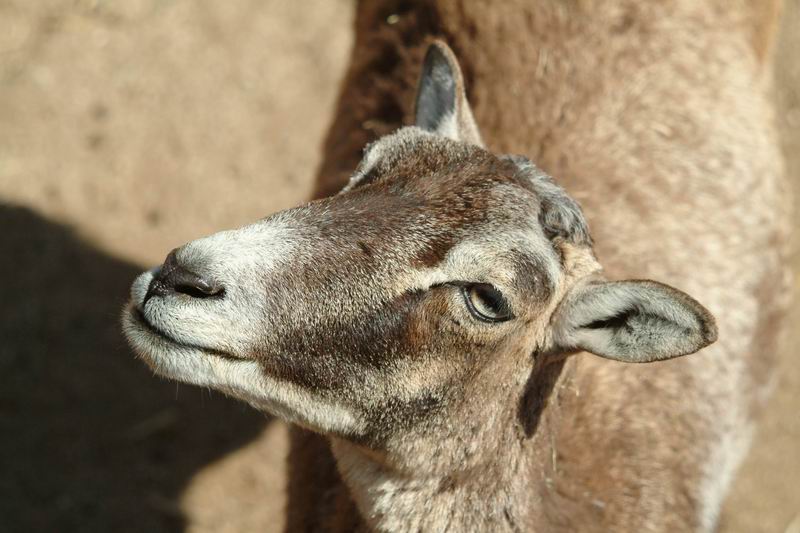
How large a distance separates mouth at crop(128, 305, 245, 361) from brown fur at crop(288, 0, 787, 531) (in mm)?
1525

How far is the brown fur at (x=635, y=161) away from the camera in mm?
4918

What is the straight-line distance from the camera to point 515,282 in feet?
11.4

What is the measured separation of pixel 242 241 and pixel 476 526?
165 centimetres

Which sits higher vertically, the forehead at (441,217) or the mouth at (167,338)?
the forehead at (441,217)

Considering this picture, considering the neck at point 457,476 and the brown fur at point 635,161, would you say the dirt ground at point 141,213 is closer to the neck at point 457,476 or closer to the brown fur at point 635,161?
the brown fur at point 635,161

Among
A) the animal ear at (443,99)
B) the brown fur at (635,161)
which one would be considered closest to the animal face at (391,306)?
the animal ear at (443,99)

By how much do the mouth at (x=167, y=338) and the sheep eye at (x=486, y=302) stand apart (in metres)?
0.90

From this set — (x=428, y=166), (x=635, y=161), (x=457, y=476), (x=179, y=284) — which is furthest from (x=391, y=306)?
(x=635, y=161)

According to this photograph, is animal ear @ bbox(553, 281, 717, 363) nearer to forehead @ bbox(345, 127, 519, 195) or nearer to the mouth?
forehead @ bbox(345, 127, 519, 195)

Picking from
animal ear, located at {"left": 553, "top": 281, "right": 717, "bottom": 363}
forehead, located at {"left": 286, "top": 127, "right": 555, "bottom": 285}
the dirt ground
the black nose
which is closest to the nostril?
the black nose

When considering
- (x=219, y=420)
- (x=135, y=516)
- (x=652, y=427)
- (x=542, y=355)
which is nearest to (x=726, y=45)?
(x=652, y=427)

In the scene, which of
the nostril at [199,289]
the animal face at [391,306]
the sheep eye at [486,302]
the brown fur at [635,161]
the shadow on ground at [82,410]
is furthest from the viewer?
the shadow on ground at [82,410]

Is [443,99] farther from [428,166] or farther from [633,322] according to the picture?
[633,322]

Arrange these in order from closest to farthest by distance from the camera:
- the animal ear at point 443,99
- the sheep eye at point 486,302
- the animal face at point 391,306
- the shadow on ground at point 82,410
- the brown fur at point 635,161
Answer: the animal face at point 391,306
the sheep eye at point 486,302
the animal ear at point 443,99
the brown fur at point 635,161
the shadow on ground at point 82,410
